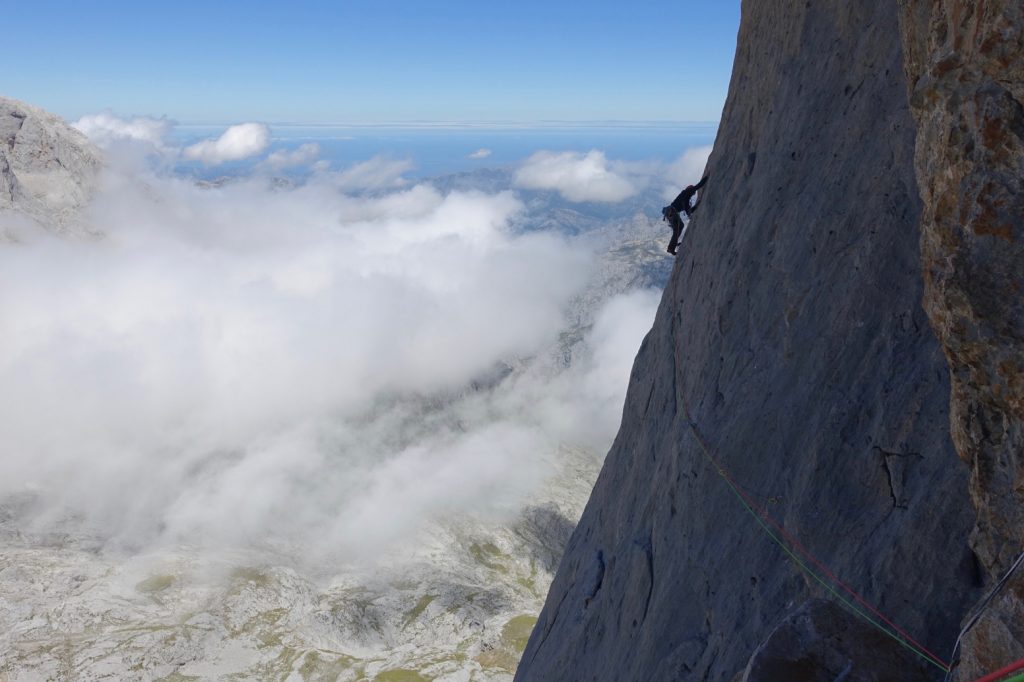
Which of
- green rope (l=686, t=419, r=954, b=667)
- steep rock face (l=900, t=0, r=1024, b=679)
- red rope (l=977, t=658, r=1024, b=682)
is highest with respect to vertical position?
steep rock face (l=900, t=0, r=1024, b=679)

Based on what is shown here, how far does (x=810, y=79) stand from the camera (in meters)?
17.9

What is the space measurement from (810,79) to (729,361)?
300 inches

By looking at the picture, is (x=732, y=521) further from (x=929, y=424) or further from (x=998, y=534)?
(x=998, y=534)

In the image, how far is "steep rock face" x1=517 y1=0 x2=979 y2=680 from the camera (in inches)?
478

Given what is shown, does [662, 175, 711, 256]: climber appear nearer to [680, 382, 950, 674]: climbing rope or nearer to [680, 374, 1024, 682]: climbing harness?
[680, 382, 950, 674]: climbing rope

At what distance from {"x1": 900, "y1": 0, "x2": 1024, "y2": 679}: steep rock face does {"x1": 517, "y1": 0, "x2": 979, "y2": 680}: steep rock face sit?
7.71ft

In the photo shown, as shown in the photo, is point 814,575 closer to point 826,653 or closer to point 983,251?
point 826,653

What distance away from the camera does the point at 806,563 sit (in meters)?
13.5

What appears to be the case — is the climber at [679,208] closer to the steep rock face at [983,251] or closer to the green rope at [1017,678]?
the steep rock face at [983,251]

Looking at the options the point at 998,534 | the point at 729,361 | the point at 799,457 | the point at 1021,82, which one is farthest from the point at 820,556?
the point at 1021,82

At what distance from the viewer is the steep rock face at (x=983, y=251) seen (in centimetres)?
775

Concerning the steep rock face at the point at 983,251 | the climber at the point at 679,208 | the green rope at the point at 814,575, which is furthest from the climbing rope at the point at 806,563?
the climber at the point at 679,208

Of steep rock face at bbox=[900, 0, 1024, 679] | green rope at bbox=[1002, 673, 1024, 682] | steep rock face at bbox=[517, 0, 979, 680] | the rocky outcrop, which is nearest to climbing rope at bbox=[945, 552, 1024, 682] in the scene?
steep rock face at bbox=[900, 0, 1024, 679]

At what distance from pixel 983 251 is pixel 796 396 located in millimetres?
7860
